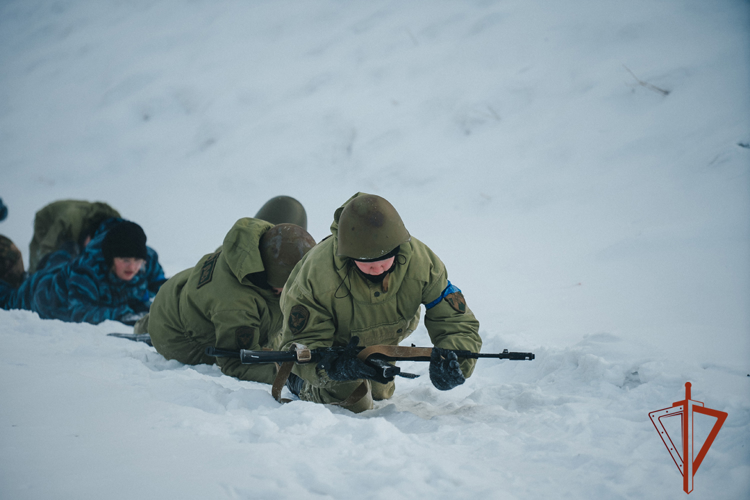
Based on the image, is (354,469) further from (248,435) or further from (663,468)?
(663,468)

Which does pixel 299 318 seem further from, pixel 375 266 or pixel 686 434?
pixel 686 434

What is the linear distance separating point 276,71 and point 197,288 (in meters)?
8.85

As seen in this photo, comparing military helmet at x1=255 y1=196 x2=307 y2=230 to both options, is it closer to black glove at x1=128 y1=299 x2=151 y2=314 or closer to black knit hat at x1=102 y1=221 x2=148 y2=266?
black knit hat at x1=102 y1=221 x2=148 y2=266

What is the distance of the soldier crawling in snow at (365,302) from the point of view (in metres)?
2.32

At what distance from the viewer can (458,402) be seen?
8.97 ft

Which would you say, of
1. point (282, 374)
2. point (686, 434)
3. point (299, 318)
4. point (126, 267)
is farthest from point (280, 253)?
point (126, 267)

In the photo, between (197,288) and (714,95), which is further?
(714,95)

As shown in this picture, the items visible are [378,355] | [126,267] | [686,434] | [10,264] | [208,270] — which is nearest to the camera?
[686,434]

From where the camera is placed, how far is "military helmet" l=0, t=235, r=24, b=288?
5.21 m

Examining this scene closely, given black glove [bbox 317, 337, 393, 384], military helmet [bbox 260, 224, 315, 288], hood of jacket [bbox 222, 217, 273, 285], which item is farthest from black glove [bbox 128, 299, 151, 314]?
black glove [bbox 317, 337, 393, 384]

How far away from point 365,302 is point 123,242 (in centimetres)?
282

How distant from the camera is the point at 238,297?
3053 millimetres

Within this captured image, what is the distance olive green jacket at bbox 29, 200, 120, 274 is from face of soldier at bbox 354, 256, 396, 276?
414cm

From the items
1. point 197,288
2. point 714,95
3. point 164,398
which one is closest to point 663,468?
point 164,398
